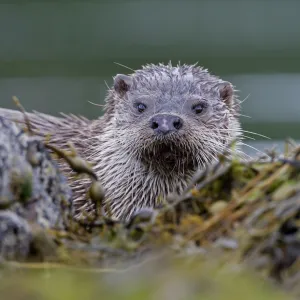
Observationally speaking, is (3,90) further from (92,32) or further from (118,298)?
(118,298)

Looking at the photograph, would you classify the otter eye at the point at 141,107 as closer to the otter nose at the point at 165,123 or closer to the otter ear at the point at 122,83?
the otter ear at the point at 122,83

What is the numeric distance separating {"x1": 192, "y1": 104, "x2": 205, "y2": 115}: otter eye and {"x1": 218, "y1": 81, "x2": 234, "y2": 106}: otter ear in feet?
1.02

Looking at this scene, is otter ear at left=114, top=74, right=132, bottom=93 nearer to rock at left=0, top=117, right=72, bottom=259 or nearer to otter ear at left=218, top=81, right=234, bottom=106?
otter ear at left=218, top=81, right=234, bottom=106

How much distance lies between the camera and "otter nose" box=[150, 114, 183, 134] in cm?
410

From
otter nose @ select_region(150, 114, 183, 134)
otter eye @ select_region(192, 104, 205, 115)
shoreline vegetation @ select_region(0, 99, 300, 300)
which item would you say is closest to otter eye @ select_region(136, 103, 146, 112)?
Answer: otter eye @ select_region(192, 104, 205, 115)

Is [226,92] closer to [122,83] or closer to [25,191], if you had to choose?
[122,83]

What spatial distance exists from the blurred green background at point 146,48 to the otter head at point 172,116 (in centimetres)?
678

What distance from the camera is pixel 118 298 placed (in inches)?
84.8

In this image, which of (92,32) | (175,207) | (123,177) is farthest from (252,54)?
(175,207)

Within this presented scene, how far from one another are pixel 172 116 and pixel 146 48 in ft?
38.7

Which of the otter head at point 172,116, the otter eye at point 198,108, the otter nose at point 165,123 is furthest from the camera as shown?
the otter eye at point 198,108

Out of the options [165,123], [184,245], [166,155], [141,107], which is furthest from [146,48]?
[184,245]

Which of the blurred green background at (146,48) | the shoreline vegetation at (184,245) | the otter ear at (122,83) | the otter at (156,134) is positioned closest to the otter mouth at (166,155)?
the otter at (156,134)

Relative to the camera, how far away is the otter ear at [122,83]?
16.0 feet
